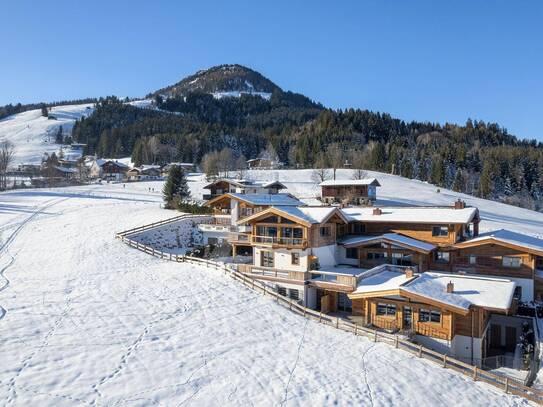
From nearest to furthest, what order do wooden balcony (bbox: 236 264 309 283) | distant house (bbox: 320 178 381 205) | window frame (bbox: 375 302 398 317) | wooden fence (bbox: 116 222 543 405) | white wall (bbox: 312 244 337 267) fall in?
1. wooden fence (bbox: 116 222 543 405)
2. window frame (bbox: 375 302 398 317)
3. wooden balcony (bbox: 236 264 309 283)
4. white wall (bbox: 312 244 337 267)
5. distant house (bbox: 320 178 381 205)

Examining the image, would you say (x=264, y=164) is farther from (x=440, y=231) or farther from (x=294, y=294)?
(x=294, y=294)

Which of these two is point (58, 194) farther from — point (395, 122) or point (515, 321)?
point (395, 122)

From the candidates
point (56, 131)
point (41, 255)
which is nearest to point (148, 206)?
point (41, 255)

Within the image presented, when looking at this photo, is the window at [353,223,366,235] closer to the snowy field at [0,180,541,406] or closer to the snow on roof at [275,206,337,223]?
the snow on roof at [275,206,337,223]

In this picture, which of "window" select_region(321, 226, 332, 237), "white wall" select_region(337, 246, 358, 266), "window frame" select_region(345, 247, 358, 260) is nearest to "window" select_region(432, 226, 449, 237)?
"window frame" select_region(345, 247, 358, 260)

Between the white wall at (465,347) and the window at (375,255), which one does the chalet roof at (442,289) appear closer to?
the white wall at (465,347)

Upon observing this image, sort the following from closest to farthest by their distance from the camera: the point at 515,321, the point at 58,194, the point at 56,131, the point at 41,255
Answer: the point at 515,321 < the point at 41,255 < the point at 58,194 < the point at 56,131
